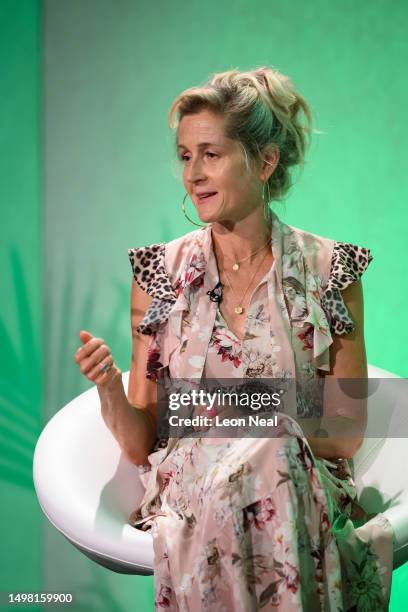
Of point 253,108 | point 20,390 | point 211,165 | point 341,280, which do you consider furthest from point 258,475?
point 20,390

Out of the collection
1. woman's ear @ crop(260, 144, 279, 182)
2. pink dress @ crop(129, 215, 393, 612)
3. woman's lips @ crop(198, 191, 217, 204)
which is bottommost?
pink dress @ crop(129, 215, 393, 612)

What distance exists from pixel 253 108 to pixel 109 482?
0.99 meters

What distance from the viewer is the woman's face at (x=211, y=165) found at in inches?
86.9

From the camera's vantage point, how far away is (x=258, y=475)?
6.27 ft

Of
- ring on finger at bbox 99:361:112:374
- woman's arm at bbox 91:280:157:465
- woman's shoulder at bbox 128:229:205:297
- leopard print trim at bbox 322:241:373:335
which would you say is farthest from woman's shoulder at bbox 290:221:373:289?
ring on finger at bbox 99:361:112:374

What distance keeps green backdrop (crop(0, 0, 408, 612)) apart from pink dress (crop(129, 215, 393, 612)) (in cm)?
104

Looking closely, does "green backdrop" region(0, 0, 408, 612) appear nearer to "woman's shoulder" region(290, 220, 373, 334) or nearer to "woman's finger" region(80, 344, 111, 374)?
"woman's shoulder" region(290, 220, 373, 334)

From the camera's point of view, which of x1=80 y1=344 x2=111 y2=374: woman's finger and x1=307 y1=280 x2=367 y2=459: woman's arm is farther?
x1=307 y1=280 x2=367 y2=459: woman's arm

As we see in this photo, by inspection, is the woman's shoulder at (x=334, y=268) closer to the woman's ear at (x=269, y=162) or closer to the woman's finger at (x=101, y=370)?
the woman's ear at (x=269, y=162)

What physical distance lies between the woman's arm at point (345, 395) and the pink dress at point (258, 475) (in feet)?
0.10

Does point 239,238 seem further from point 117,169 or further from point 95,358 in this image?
point 117,169

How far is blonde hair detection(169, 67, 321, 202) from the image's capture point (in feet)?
7.24

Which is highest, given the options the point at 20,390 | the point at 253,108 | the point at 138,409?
the point at 253,108

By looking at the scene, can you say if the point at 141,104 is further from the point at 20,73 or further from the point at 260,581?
the point at 260,581
